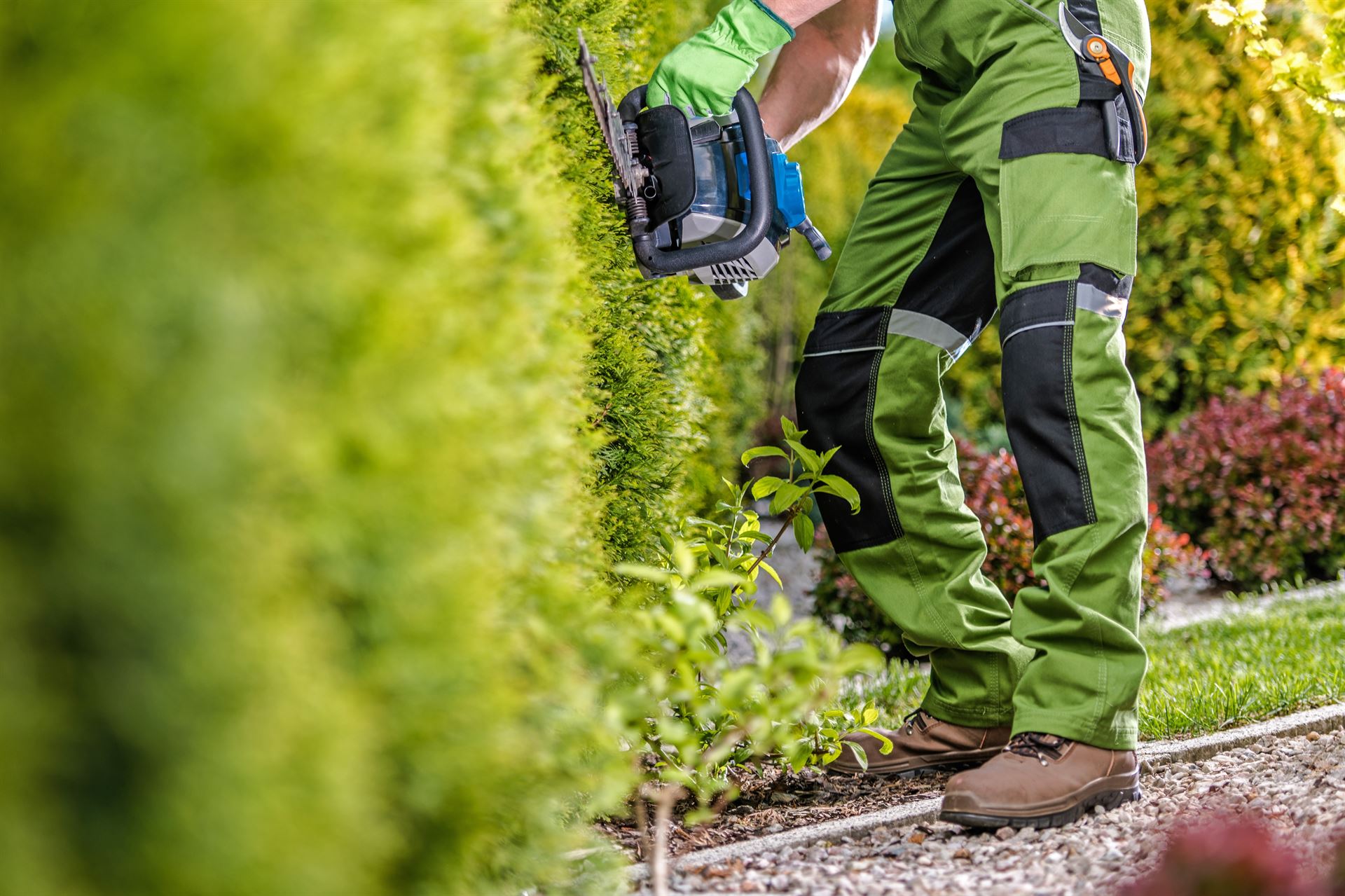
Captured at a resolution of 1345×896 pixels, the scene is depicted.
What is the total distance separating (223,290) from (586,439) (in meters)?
0.82

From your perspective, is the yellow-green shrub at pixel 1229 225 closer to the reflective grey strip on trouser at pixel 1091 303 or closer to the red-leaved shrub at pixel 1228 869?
the reflective grey strip on trouser at pixel 1091 303

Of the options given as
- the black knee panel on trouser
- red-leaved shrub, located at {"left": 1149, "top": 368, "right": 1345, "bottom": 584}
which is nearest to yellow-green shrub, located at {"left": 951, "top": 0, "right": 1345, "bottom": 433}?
red-leaved shrub, located at {"left": 1149, "top": 368, "right": 1345, "bottom": 584}

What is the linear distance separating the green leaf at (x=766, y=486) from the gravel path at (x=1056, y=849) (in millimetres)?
676

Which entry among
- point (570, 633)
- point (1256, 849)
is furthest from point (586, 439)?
point (1256, 849)

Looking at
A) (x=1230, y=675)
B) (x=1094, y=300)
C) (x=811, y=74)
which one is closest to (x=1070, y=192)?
(x=1094, y=300)

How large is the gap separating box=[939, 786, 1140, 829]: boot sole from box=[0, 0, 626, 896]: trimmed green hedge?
116cm

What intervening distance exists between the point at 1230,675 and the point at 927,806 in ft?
4.75

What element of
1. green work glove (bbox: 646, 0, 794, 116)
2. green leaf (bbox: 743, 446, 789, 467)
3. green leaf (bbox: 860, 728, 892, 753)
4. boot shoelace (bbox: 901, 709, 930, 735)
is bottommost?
boot shoelace (bbox: 901, 709, 930, 735)

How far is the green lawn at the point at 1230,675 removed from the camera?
266cm

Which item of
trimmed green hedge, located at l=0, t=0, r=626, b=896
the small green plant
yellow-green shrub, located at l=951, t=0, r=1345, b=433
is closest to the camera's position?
trimmed green hedge, located at l=0, t=0, r=626, b=896

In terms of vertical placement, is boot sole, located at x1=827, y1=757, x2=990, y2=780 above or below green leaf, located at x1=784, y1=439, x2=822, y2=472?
below

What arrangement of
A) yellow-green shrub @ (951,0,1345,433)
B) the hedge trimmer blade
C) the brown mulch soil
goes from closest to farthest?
1. the hedge trimmer blade
2. the brown mulch soil
3. yellow-green shrub @ (951,0,1345,433)

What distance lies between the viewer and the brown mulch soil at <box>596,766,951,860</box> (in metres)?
2.10

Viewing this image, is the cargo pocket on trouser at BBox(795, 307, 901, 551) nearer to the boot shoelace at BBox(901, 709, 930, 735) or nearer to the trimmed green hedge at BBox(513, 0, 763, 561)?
the trimmed green hedge at BBox(513, 0, 763, 561)
